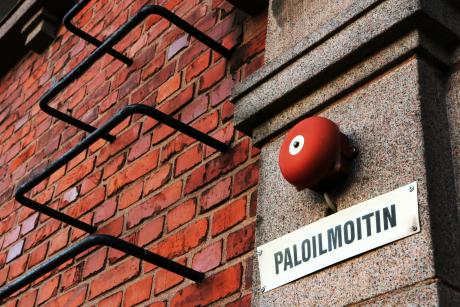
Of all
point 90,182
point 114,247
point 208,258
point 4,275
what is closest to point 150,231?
point 208,258

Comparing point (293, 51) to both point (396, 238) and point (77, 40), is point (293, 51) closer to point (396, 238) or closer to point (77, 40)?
point (396, 238)

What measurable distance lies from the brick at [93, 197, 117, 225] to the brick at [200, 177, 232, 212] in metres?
0.45

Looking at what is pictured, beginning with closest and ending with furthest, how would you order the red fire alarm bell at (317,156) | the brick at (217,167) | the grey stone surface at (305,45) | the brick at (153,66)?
1. the red fire alarm bell at (317,156)
2. the grey stone surface at (305,45)
3. the brick at (217,167)
4. the brick at (153,66)

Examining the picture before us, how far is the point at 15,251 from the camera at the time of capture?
271cm

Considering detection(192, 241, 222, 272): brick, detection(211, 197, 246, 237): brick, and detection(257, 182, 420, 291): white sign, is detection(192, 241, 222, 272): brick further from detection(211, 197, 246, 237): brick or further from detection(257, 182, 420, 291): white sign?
detection(257, 182, 420, 291): white sign

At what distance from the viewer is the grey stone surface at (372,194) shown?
117 centimetres

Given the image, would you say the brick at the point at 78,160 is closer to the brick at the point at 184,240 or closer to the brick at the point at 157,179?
the brick at the point at 157,179

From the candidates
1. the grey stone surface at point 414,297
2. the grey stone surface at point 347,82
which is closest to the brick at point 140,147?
the grey stone surface at point 347,82

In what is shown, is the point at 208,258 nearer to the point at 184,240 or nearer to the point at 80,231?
the point at 184,240

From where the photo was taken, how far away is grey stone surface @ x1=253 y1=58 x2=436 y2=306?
117cm

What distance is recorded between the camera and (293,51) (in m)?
1.58

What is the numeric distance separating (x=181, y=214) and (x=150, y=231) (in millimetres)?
133

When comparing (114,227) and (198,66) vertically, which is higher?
(198,66)

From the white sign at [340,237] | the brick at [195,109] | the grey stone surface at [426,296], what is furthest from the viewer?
the brick at [195,109]
